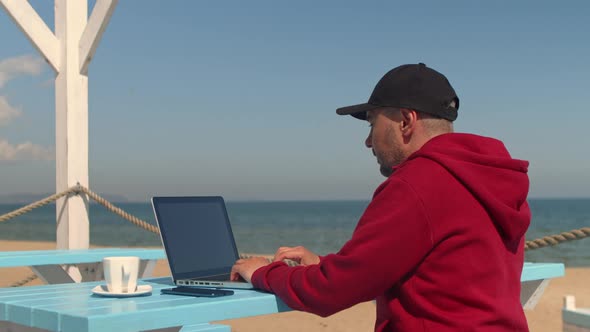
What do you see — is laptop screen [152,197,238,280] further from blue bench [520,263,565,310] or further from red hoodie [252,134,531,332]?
blue bench [520,263,565,310]

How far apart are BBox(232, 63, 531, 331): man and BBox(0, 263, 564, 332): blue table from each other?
119 mm

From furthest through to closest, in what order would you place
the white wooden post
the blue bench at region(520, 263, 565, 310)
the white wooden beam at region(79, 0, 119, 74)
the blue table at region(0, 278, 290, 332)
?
the white wooden post → the white wooden beam at region(79, 0, 119, 74) → the blue bench at region(520, 263, 565, 310) → the blue table at region(0, 278, 290, 332)

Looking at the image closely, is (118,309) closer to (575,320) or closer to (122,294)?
(122,294)

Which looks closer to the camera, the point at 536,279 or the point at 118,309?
the point at 118,309

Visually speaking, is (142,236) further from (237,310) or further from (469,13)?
(237,310)

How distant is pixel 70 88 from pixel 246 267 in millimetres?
3204

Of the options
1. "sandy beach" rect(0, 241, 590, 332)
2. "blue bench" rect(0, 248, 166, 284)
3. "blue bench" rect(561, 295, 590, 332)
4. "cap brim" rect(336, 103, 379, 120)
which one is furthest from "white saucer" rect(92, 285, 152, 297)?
"sandy beach" rect(0, 241, 590, 332)

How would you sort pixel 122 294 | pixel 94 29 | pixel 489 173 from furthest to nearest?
pixel 94 29 → pixel 122 294 → pixel 489 173

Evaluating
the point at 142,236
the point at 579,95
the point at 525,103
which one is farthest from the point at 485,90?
the point at 142,236

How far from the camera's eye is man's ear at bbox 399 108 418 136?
1888 mm

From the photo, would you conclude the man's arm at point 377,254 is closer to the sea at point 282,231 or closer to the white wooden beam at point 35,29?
the white wooden beam at point 35,29

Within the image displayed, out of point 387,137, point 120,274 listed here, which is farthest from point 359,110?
point 120,274

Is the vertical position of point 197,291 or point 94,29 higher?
point 94,29

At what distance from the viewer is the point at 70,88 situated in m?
4.93
